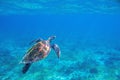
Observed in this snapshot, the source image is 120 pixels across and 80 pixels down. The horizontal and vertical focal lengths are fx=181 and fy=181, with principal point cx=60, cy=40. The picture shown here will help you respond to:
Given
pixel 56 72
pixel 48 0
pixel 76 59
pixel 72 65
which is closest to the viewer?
pixel 56 72

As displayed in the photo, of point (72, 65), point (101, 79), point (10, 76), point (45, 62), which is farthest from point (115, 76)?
point (10, 76)

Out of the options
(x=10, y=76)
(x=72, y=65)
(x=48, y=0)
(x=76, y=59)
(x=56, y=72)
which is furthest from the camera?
(x=48, y=0)

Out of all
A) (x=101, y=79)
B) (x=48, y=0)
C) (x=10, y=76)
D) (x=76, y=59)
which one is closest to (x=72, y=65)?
(x=76, y=59)

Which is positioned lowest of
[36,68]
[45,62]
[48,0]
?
[36,68]

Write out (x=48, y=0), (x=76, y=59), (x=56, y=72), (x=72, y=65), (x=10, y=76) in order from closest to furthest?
1. (x=10, y=76)
2. (x=56, y=72)
3. (x=72, y=65)
4. (x=76, y=59)
5. (x=48, y=0)

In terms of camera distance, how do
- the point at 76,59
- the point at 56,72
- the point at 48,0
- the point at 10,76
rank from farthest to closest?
the point at 48,0 → the point at 76,59 → the point at 56,72 → the point at 10,76

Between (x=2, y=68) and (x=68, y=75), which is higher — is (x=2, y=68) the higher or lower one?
the higher one

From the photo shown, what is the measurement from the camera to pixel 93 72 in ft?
52.2

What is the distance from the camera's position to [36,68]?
648 inches

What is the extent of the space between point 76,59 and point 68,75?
5320 millimetres

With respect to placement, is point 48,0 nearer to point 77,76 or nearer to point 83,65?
point 83,65

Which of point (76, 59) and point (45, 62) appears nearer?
point (45, 62)

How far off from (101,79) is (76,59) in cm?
590

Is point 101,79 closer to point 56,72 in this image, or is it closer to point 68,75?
point 68,75
